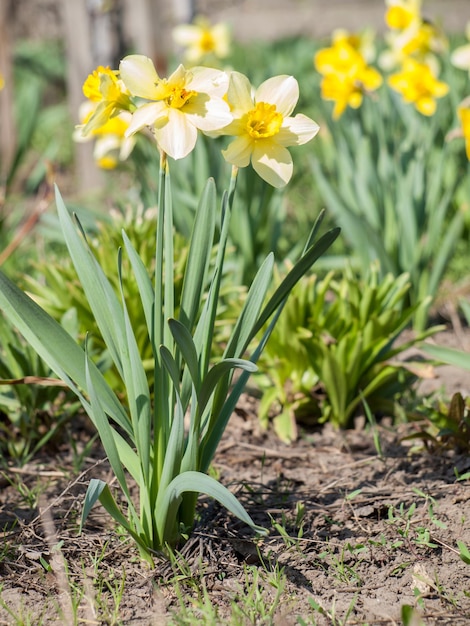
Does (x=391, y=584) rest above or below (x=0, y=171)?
below

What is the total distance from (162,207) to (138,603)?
2.51ft

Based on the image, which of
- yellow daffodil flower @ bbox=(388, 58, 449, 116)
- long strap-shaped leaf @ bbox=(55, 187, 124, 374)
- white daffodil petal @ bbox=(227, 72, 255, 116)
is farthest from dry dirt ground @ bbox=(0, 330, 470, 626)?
yellow daffodil flower @ bbox=(388, 58, 449, 116)

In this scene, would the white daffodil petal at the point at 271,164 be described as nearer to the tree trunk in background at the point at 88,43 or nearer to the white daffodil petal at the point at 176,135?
the white daffodil petal at the point at 176,135

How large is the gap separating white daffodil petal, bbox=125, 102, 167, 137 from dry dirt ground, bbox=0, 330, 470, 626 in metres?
0.72

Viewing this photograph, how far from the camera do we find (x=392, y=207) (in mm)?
2834

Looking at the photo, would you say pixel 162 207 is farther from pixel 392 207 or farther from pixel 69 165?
pixel 69 165

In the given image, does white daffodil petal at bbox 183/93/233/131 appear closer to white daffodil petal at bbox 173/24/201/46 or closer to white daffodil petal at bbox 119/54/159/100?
white daffodil petal at bbox 119/54/159/100

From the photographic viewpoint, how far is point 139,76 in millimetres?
1259

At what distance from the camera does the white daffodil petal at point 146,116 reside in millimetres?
1240

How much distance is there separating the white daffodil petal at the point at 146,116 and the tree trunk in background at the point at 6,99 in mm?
3647

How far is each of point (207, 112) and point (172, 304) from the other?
37 cm

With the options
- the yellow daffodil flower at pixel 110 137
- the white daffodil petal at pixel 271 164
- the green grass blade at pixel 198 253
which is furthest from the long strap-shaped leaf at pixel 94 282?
the yellow daffodil flower at pixel 110 137

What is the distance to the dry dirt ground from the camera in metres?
1.34

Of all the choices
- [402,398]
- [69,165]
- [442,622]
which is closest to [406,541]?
[442,622]
